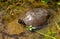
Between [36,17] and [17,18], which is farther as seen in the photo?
[17,18]

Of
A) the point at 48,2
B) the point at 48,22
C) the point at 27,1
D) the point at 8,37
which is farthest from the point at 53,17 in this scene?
the point at 8,37

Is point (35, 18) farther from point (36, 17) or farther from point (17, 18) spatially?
point (17, 18)

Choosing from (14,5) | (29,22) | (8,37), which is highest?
(14,5)

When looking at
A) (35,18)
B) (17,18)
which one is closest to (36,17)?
(35,18)

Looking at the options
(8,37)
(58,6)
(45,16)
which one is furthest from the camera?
(58,6)

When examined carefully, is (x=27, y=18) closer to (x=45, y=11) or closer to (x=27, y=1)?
(x=45, y=11)
